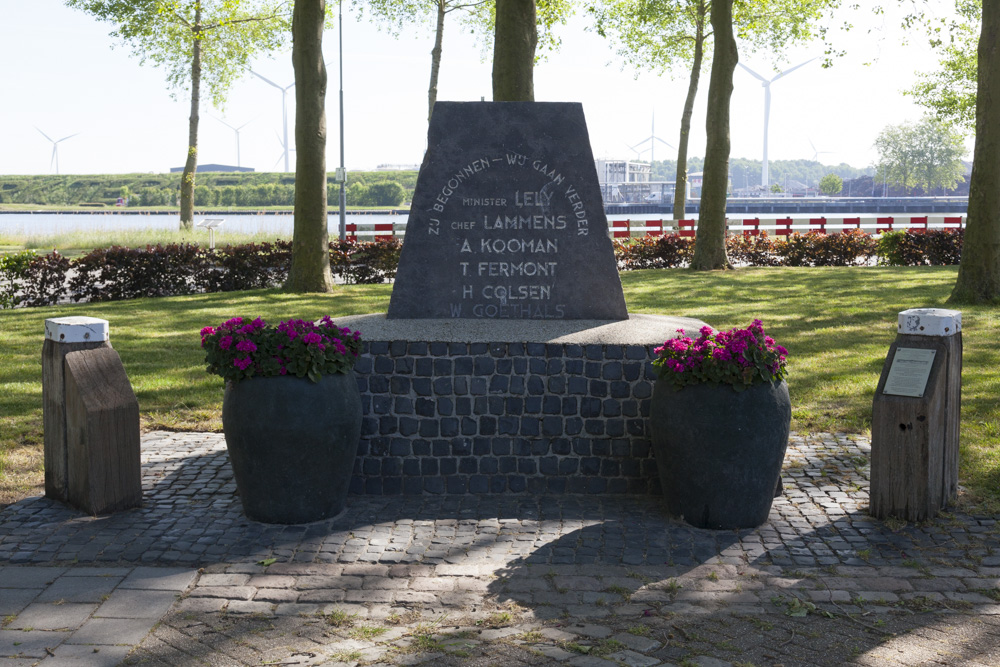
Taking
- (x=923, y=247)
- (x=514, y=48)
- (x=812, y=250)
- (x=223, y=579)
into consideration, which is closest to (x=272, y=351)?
(x=223, y=579)

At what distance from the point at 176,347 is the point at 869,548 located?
8744mm

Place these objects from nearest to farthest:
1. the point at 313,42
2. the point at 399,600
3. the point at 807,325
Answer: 1. the point at 399,600
2. the point at 807,325
3. the point at 313,42

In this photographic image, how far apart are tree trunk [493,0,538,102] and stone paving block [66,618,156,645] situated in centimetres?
1084

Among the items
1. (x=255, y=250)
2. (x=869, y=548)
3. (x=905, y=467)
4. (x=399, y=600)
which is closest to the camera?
(x=399, y=600)

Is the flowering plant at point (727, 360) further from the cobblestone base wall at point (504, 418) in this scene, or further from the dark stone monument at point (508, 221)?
the dark stone monument at point (508, 221)

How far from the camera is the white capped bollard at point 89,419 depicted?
5637 millimetres

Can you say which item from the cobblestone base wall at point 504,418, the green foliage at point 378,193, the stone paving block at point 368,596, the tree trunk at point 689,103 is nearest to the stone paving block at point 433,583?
the stone paving block at point 368,596

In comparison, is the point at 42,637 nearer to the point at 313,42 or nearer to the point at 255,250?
the point at 313,42

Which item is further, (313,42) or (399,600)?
(313,42)

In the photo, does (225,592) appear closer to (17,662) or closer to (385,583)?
(385,583)

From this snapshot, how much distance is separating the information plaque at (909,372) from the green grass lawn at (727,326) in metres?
1.05

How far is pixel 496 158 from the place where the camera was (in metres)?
6.93

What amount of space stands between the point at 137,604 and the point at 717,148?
1862 centimetres

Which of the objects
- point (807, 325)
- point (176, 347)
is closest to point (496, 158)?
point (176, 347)
